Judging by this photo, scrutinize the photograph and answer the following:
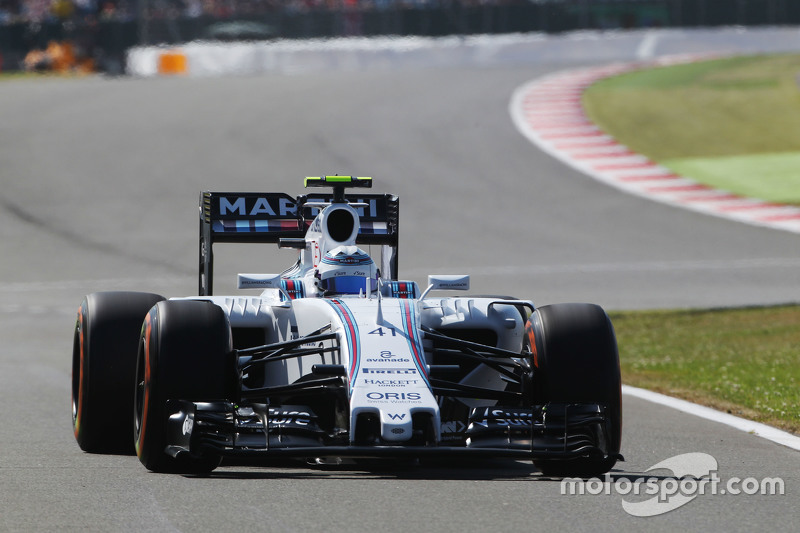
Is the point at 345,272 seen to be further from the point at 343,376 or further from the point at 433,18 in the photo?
the point at 433,18

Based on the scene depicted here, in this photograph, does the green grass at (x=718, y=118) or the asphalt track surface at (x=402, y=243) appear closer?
the asphalt track surface at (x=402, y=243)

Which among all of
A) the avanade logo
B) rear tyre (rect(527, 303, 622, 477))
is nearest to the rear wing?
rear tyre (rect(527, 303, 622, 477))

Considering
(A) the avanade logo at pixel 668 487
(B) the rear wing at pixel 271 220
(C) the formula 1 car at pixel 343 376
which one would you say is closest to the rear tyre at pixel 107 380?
(C) the formula 1 car at pixel 343 376

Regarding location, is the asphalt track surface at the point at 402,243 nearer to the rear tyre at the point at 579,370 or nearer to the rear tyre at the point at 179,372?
the rear tyre at the point at 179,372

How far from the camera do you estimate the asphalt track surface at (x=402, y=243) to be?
6.31 metres

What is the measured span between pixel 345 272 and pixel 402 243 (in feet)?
40.0

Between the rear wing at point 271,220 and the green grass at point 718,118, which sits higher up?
the rear wing at point 271,220

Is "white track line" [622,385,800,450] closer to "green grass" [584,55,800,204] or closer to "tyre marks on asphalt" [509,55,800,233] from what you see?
"tyre marks on asphalt" [509,55,800,233]

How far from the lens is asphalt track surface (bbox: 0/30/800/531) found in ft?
20.7

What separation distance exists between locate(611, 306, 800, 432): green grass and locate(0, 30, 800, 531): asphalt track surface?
0.74 metres

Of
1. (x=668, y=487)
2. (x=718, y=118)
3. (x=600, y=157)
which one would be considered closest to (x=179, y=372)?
(x=668, y=487)

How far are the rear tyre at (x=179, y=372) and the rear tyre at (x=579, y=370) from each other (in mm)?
1580

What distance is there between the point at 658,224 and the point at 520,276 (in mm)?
4189

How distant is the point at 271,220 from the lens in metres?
10.1
